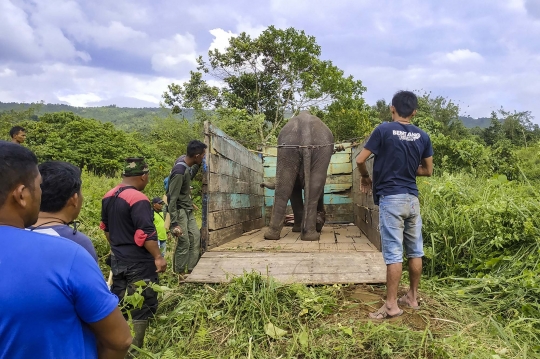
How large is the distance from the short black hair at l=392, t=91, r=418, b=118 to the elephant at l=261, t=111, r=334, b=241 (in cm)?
218

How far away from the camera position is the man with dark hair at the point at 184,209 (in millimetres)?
4867

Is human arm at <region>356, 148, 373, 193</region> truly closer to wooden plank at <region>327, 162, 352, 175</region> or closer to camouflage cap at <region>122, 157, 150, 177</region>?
camouflage cap at <region>122, 157, 150, 177</region>

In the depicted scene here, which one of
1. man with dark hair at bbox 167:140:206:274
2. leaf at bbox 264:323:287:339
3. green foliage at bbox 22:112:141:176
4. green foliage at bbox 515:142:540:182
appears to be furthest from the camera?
green foliage at bbox 22:112:141:176

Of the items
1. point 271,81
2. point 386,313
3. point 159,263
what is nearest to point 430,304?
point 386,313

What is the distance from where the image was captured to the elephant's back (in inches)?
231

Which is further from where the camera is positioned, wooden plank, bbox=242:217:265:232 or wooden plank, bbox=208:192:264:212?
wooden plank, bbox=242:217:265:232

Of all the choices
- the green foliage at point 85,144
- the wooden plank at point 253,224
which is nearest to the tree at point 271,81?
the green foliage at point 85,144

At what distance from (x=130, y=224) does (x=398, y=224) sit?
6.77ft

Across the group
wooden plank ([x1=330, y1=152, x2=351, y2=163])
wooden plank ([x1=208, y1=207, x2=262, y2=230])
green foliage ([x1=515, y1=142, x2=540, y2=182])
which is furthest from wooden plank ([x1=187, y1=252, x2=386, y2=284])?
green foliage ([x1=515, y1=142, x2=540, y2=182])

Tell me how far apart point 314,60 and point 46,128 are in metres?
→ 13.5

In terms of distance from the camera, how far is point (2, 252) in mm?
1261

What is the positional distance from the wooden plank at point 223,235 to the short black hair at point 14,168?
3.21m

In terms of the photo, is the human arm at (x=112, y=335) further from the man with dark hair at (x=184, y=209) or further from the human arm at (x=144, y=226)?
the man with dark hair at (x=184, y=209)

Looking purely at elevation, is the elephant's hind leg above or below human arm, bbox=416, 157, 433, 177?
below
